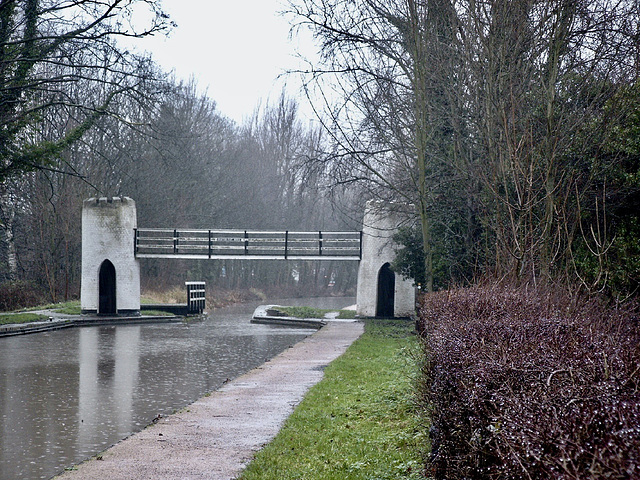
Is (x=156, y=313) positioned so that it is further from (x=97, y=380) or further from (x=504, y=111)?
(x=504, y=111)

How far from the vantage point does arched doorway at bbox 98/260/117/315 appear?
30844 mm

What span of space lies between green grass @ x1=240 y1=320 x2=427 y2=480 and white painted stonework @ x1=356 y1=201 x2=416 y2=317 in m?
16.1

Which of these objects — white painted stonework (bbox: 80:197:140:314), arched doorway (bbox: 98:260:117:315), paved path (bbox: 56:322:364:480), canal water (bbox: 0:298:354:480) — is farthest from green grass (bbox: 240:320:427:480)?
arched doorway (bbox: 98:260:117:315)

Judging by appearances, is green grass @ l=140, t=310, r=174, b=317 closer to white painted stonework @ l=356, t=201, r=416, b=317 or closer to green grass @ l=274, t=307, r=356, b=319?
green grass @ l=274, t=307, r=356, b=319

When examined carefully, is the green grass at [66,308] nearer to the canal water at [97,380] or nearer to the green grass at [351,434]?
the canal water at [97,380]

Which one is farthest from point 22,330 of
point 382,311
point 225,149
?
point 225,149

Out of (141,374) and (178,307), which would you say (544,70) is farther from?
(178,307)

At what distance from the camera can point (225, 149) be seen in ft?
196

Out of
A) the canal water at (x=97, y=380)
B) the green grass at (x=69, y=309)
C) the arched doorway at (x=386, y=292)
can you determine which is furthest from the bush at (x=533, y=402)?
the green grass at (x=69, y=309)

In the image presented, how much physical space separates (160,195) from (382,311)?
1862 centimetres

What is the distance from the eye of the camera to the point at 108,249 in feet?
101

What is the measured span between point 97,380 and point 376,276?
17013 mm

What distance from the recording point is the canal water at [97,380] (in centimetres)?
885

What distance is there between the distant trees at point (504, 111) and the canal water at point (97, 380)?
5393 mm
